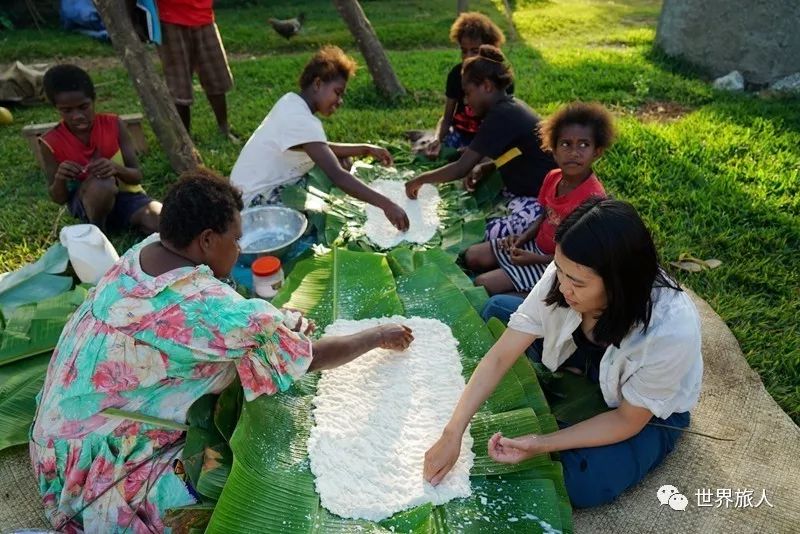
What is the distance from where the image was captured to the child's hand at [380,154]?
353 centimetres

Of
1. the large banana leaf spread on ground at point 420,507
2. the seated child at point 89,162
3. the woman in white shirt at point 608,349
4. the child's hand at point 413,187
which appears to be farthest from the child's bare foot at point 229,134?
the woman in white shirt at point 608,349

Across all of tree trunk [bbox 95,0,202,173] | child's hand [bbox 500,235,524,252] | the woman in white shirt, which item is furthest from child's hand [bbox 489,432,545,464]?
tree trunk [bbox 95,0,202,173]

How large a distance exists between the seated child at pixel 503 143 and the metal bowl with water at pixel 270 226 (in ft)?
2.38

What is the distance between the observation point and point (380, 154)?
3.54m

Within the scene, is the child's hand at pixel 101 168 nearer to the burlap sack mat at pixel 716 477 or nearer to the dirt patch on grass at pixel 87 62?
the burlap sack mat at pixel 716 477

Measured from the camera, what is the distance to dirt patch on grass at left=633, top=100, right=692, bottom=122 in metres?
4.60

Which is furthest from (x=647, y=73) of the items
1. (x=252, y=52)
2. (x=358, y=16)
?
(x=252, y=52)

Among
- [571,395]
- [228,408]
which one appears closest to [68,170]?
[228,408]

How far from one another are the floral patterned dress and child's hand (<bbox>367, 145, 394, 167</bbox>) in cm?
207

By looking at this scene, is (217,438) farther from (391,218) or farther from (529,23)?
(529,23)

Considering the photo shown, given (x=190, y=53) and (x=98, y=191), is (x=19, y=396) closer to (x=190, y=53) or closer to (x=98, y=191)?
(x=98, y=191)

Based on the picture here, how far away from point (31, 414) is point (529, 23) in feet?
27.0

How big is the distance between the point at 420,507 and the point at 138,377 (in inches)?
31.8

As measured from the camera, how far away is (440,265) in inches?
103
